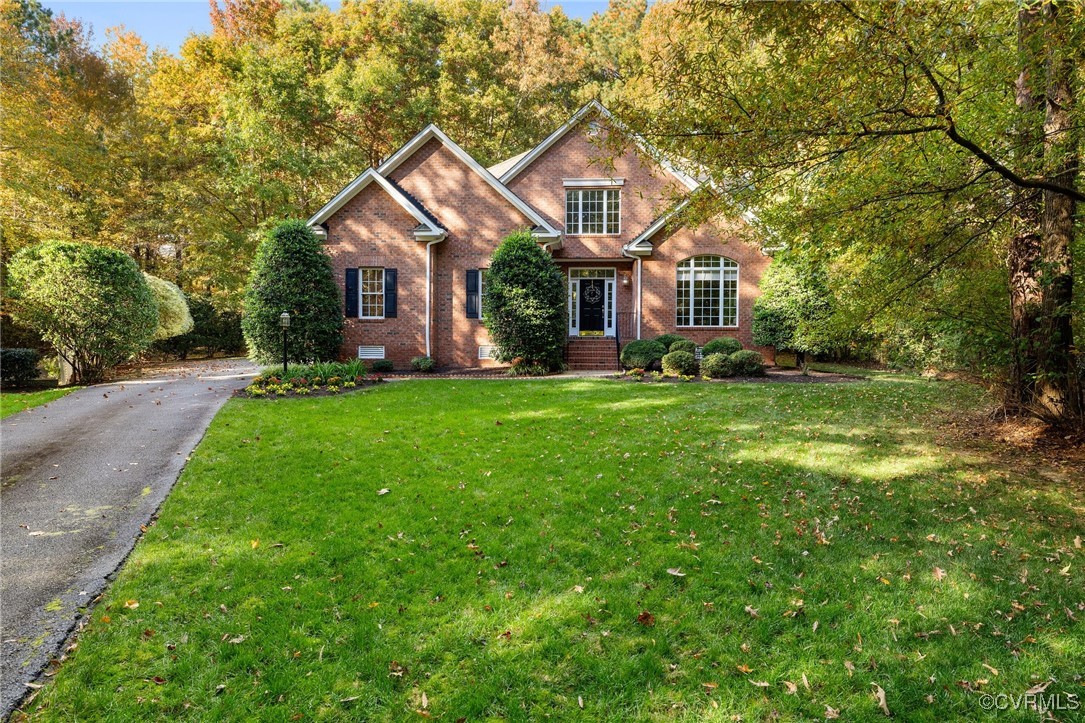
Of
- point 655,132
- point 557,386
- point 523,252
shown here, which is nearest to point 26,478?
point 655,132

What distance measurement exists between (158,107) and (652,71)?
90.6 ft

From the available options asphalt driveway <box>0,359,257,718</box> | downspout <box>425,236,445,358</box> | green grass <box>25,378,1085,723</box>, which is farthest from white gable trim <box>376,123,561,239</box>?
green grass <box>25,378,1085,723</box>

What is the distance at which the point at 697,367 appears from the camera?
1324 centimetres

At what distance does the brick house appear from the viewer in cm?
1611

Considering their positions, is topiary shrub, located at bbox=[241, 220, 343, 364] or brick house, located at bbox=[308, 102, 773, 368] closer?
topiary shrub, located at bbox=[241, 220, 343, 364]

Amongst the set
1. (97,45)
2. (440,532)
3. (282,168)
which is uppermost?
(97,45)

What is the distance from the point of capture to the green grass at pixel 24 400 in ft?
30.4

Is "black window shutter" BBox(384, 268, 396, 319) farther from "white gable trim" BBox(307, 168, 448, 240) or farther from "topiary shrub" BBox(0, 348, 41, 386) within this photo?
"topiary shrub" BBox(0, 348, 41, 386)

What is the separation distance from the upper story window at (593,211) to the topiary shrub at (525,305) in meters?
4.09

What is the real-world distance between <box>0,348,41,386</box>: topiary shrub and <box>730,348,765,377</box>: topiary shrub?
1717 centimetres

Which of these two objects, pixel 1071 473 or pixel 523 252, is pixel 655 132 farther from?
pixel 523 252

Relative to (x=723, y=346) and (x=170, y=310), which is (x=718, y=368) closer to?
(x=723, y=346)

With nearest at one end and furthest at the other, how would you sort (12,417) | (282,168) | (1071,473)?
1. (1071,473)
2. (12,417)
3. (282,168)

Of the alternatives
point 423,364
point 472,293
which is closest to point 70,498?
point 423,364
